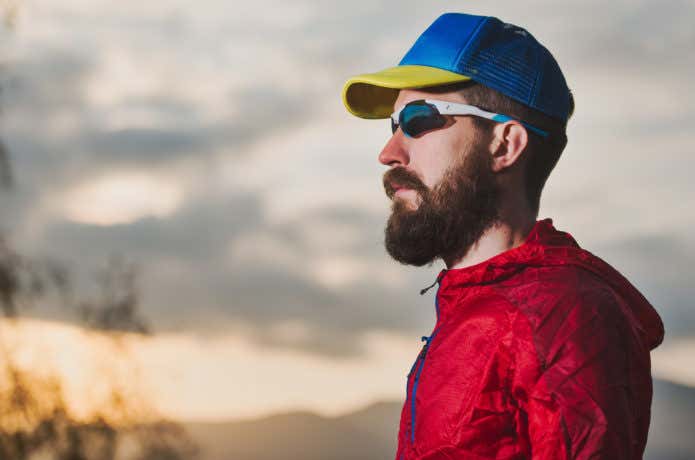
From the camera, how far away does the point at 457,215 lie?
3402mm

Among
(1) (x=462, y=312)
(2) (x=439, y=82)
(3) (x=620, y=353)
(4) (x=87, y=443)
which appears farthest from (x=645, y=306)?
(4) (x=87, y=443)

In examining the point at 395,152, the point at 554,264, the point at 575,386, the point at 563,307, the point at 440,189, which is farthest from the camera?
the point at 395,152

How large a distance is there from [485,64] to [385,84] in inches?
15.9

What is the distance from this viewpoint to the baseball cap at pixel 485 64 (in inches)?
137

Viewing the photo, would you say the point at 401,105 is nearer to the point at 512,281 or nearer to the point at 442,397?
the point at 512,281

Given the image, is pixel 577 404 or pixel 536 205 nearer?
pixel 577 404

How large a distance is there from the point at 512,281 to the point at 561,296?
→ 0.70 ft

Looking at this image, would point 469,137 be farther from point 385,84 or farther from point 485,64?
point 385,84

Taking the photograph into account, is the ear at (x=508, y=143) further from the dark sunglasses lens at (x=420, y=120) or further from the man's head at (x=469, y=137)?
the dark sunglasses lens at (x=420, y=120)

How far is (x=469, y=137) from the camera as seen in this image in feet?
11.4

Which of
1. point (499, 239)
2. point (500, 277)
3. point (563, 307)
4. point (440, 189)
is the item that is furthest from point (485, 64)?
point (563, 307)

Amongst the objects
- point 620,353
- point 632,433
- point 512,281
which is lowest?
point 632,433

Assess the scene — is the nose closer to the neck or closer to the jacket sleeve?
the neck

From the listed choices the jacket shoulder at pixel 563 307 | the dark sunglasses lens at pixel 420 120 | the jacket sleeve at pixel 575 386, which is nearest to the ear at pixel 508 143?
the dark sunglasses lens at pixel 420 120
